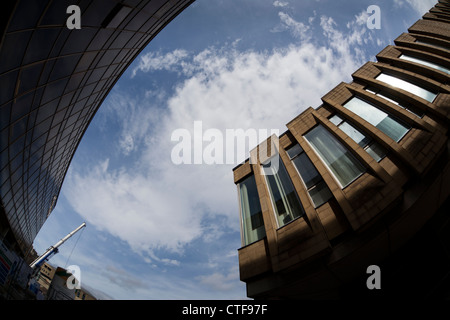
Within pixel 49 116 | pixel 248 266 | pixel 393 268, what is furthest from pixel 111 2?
pixel 393 268

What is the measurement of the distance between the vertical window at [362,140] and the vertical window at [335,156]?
82 cm

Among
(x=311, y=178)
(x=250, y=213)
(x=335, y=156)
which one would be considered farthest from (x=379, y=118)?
(x=250, y=213)

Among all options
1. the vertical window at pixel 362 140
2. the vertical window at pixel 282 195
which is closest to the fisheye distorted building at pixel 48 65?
the vertical window at pixel 282 195

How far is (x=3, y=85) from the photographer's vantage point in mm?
7266

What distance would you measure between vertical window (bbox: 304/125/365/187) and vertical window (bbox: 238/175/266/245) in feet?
14.6

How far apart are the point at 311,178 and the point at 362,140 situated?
10.4 ft

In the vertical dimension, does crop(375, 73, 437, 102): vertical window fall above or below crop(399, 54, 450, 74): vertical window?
below

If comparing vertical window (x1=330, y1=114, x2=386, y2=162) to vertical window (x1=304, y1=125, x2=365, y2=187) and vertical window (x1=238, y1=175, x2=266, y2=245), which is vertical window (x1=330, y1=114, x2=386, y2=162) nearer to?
vertical window (x1=304, y1=125, x2=365, y2=187)

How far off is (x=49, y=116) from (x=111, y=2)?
8384 millimetres

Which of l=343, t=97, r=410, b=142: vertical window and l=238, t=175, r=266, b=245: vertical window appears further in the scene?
l=238, t=175, r=266, b=245: vertical window

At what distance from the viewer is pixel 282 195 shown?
10695mm

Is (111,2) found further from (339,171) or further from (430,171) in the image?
(430,171)

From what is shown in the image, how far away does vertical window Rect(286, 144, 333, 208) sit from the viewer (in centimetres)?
898

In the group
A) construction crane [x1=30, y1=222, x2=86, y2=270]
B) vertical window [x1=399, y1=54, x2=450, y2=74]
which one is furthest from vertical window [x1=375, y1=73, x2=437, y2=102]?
construction crane [x1=30, y1=222, x2=86, y2=270]
